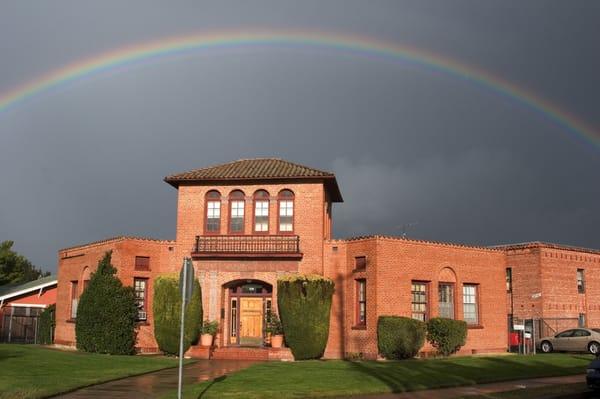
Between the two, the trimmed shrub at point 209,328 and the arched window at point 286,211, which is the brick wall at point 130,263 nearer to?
the trimmed shrub at point 209,328

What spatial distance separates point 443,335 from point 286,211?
903 cm

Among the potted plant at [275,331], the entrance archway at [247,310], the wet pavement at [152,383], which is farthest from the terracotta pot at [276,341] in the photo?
the wet pavement at [152,383]

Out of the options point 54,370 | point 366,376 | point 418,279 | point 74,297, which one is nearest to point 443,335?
point 418,279

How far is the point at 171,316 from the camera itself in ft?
92.1

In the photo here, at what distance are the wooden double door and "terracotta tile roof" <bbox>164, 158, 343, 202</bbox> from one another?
576 centimetres

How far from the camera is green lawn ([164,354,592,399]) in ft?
52.2

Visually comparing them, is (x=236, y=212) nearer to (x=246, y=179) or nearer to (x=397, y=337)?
(x=246, y=179)

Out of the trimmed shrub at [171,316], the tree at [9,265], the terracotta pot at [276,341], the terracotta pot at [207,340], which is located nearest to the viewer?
the terracotta pot at [276,341]

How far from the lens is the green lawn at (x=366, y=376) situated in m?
15.9

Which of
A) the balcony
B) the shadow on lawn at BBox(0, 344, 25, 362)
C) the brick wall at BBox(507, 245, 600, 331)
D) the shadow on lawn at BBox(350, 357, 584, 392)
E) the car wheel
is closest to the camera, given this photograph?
the shadow on lawn at BBox(350, 357, 584, 392)

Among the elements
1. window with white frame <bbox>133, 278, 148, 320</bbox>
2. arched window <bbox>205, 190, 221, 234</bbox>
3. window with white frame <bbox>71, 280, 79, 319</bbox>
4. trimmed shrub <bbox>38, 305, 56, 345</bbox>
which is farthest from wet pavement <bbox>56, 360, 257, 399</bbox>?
trimmed shrub <bbox>38, 305, 56, 345</bbox>

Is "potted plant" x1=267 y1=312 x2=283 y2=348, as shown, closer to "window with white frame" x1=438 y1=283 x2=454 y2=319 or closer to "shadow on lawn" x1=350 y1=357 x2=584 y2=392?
"shadow on lawn" x1=350 y1=357 x2=584 y2=392

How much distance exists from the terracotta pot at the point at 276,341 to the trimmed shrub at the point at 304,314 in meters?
0.43

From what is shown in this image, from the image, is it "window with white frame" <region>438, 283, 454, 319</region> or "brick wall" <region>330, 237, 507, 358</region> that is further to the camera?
"window with white frame" <region>438, 283, 454, 319</region>
